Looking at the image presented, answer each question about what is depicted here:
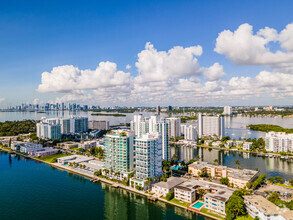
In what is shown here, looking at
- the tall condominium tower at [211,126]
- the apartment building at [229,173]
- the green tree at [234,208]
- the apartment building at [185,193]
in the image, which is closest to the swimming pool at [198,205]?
the apartment building at [185,193]

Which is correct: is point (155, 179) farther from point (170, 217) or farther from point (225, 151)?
point (225, 151)

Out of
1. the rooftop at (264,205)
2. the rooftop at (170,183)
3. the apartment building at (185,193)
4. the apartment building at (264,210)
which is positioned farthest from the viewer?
the rooftop at (170,183)

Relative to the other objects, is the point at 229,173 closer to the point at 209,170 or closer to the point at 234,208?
the point at 209,170

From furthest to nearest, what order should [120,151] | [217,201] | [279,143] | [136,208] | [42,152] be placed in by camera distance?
[279,143] → [42,152] → [120,151] → [136,208] → [217,201]

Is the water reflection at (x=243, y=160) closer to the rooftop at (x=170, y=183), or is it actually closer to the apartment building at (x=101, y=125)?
the rooftop at (x=170, y=183)

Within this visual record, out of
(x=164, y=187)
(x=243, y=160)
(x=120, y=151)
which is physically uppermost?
(x=120, y=151)

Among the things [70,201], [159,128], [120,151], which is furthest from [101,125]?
[70,201]

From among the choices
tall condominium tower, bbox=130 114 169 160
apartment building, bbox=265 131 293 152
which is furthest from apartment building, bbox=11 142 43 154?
apartment building, bbox=265 131 293 152
